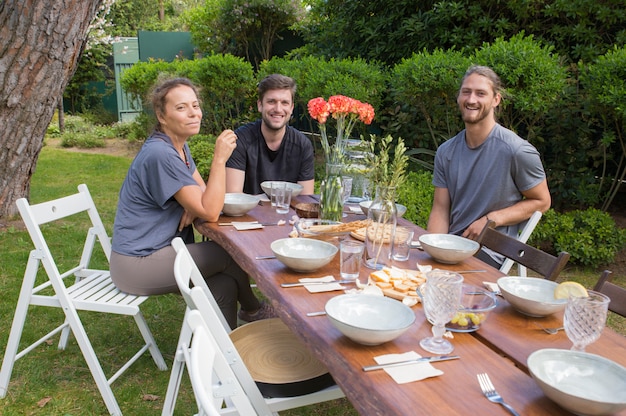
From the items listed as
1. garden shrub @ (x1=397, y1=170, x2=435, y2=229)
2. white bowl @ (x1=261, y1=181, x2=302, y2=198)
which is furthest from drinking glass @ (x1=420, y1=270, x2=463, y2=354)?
garden shrub @ (x1=397, y1=170, x2=435, y2=229)

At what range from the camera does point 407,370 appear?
1.38 meters

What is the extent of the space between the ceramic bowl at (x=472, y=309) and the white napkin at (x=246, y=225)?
3.91 ft

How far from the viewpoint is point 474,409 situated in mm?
1223

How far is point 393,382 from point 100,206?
5.82 m

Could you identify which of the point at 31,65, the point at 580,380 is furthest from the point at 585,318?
the point at 31,65

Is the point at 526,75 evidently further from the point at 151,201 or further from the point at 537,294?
the point at 151,201

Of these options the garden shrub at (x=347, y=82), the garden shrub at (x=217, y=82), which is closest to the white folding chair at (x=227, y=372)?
the garden shrub at (x=347, y=82)

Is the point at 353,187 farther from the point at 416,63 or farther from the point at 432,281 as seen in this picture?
the point at 416,63

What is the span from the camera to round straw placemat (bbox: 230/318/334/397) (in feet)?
6.27

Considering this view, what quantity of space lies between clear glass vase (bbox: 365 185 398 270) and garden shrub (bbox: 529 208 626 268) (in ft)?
10.1

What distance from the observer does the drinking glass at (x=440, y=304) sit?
1.48m

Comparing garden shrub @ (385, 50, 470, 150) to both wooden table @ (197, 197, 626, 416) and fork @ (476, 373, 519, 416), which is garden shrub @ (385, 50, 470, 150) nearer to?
wooden table @ (197, 197, 626, 416)

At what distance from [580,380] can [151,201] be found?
→ 2153mm

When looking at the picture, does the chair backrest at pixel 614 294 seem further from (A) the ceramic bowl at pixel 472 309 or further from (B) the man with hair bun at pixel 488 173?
(B) the man with hair bun at pixel 488 173
